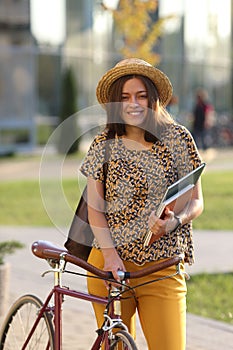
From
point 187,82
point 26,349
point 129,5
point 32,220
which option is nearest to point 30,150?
point 129,5

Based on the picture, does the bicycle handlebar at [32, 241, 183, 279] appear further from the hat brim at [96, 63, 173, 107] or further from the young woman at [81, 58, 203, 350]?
the hat brim at [96, 63, 173, 107]

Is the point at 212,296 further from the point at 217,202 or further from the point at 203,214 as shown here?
the point at 217,202

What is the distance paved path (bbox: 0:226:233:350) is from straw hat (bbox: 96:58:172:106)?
7.84ft

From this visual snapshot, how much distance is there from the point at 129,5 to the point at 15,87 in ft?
26.1

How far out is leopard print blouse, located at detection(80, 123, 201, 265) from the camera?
3.83 m

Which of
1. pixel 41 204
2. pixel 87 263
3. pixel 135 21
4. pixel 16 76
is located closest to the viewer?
pixel 87 263

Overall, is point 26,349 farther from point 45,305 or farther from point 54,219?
point 54,219

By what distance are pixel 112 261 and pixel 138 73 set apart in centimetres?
81

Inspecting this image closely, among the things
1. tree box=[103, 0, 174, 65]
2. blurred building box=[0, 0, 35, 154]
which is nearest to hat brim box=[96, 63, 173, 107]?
tree box=[103, 0, 174, 65]

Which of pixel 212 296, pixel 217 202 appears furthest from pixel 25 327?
pixel 217 202

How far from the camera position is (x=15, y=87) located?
91.0 ft

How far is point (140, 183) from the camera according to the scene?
383 cm

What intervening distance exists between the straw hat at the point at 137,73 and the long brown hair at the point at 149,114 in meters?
0.02

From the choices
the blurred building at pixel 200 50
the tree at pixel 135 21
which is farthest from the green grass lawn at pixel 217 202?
the blurred building at pixel 200 50
